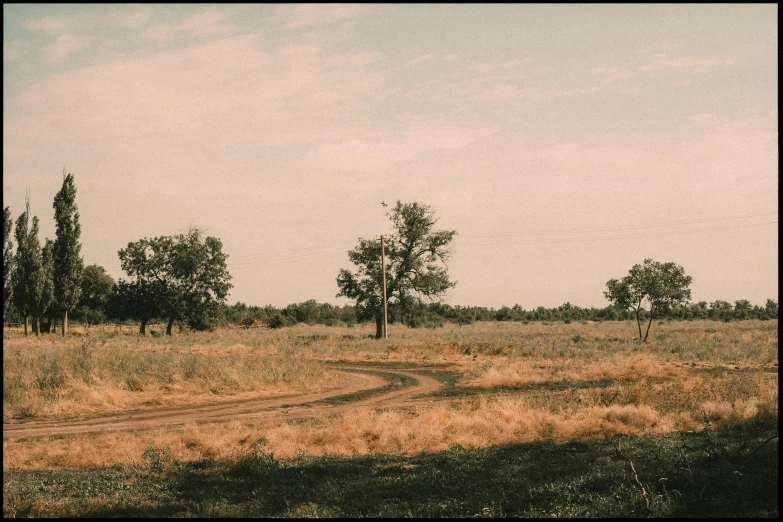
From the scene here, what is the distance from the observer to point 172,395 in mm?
20422

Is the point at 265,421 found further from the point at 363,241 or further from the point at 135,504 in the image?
the point at 363,241

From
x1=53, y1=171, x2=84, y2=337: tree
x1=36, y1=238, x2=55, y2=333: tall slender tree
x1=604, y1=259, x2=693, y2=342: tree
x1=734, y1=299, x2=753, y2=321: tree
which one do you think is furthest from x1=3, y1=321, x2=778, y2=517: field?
x1=734, y1=299, x2=753, y2=321: tree

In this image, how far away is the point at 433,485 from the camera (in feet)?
29.7

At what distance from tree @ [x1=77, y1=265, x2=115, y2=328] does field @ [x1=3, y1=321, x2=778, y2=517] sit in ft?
209

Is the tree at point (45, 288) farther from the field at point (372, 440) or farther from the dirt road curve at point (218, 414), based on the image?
the dirt road curve at point (218, 414)

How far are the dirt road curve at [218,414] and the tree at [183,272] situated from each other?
48.1 metres

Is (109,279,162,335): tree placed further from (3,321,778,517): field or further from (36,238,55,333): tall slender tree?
(3,321,778,517): field

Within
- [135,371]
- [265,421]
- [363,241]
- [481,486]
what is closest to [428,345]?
[363,241]

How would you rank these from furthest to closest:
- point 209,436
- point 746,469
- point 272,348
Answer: point 272,348 < point 209,436 < point 746,469

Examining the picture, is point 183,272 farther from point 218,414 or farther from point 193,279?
point 218,414

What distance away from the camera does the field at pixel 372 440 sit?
8.12m

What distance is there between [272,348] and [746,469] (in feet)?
116

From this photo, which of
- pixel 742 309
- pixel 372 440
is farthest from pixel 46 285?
pixel 742 309

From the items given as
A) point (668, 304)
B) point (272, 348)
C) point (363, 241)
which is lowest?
point (272, 348)
